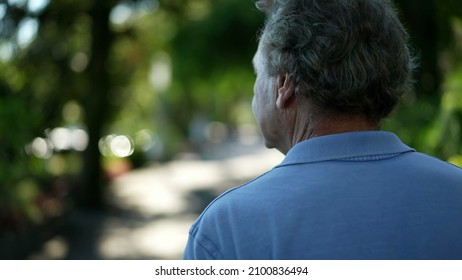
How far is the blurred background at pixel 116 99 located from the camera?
15.7 feet

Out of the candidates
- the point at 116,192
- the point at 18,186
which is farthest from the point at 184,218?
the point at 116,192

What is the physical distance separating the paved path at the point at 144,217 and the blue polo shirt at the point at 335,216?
5.74 meters

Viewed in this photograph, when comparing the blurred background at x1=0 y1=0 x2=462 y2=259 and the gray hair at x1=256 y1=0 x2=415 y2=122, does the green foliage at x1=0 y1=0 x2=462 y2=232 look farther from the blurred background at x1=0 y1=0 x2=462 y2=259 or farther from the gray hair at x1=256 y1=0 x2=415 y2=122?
the gray hair at x1=256 y1=0 x2=415 y2=122


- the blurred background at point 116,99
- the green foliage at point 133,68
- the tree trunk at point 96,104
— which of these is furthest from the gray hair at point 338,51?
the tree trunk at point 96,104

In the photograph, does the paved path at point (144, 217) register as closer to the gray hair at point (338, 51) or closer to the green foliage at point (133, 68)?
the green foliage at point (133, 68)

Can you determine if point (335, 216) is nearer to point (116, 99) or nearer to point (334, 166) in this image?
point (334, 166)

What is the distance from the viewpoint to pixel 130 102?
1477cm

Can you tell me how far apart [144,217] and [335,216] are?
930 cm

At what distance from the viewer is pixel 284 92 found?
122 cm

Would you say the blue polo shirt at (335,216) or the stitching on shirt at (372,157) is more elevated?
the stitching on shirt at (372,157)

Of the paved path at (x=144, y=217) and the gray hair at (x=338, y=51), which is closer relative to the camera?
the gray hair at (x=338, y=51)

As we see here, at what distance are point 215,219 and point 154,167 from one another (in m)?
18.4

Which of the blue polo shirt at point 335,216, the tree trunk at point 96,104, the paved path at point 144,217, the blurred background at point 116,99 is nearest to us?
the blue polo shirt at point 335,216
